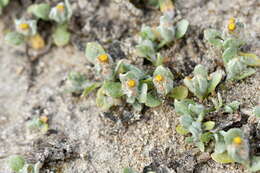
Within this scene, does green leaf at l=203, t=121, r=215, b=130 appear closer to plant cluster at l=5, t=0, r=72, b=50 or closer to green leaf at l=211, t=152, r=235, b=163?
green leaf at l=211, t=152, r=235, b=163

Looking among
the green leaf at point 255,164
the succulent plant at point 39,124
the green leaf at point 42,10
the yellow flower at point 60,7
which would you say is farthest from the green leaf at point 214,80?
the green leaf at point 42,10

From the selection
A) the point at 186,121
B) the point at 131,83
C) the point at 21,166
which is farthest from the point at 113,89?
the point at 21,166

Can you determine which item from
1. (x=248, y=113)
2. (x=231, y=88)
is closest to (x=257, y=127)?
(x=248, y=113)

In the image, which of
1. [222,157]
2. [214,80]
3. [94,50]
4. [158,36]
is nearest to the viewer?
[222,157]

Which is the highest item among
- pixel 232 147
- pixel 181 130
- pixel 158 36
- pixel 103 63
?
pixel 158 36

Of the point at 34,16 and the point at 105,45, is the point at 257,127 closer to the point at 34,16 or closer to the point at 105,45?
the point at 105,45

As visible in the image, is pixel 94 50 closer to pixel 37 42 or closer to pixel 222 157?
pixel 37 42
